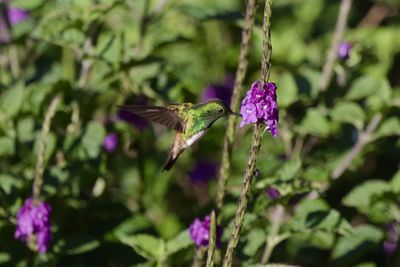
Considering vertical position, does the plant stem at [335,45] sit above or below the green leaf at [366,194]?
above

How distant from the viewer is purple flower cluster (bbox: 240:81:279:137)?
5.35 feet

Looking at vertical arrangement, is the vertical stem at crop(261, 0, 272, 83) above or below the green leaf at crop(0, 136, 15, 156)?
below

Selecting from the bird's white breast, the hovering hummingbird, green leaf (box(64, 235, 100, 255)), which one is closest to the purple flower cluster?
the hovering hummingbird

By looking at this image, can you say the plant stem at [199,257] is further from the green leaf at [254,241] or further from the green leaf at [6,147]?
the green leaf at [6,147]

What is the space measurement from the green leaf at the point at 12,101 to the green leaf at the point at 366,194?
4.21 ft

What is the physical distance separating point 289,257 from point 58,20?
4.60 ft

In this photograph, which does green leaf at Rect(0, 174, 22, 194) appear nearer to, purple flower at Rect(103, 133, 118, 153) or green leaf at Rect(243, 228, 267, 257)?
purple flower at Rect(103, 133, 118, 153)

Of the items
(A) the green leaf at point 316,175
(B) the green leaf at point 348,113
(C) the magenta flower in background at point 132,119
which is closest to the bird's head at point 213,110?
(A) the green leaf at point 316,175

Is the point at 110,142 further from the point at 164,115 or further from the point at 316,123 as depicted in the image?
the point at 164,115

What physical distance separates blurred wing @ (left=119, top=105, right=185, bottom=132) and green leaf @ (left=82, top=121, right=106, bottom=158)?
916mm

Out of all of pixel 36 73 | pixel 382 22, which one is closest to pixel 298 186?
pixel 36 73

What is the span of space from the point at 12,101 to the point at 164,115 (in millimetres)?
1083

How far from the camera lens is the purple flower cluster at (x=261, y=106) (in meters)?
1.63

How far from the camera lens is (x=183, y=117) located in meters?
1.93
